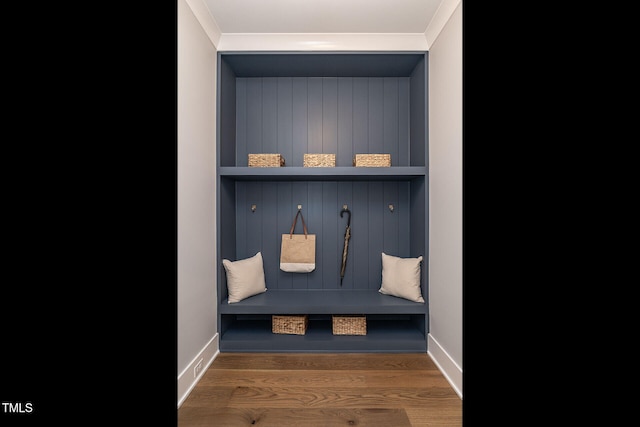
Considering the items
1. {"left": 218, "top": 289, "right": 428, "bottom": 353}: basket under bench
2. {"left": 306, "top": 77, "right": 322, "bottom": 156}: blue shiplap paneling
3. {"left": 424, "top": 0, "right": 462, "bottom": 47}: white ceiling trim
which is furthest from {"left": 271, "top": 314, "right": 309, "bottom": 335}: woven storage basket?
{"left": 424, "top": 0, "right": 462, "bottom": 47}: white ceiling trim

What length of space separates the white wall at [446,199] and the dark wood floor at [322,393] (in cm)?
21

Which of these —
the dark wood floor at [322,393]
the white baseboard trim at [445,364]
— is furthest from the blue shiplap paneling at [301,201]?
the white baseboard trim at [445,364]

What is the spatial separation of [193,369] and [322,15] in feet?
7.40

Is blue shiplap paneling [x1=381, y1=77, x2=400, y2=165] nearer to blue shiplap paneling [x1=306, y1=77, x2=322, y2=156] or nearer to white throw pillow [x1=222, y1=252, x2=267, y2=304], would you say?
blue shiplap paneling [x1=306, y1=77, x2=322, y2=156]

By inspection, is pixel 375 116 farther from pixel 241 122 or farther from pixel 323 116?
pixel 241 122

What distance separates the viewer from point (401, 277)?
2.74m

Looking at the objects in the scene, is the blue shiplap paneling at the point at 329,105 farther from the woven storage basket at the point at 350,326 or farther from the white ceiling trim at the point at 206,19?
the woven storage basket at the point at 350,326

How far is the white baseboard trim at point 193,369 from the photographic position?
1949 mm
